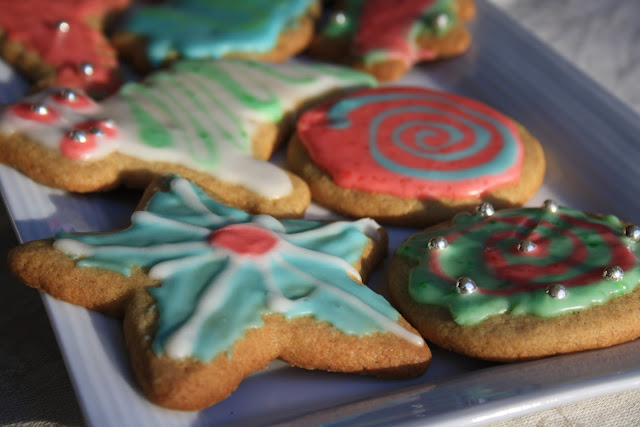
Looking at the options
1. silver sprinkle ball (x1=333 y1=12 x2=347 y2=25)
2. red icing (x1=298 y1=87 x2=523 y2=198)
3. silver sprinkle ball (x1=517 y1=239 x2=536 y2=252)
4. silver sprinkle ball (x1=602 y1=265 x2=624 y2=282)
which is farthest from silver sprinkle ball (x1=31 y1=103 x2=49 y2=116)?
silver sprinkle ball (x1=602 y1=265 x2=624 y2=282)

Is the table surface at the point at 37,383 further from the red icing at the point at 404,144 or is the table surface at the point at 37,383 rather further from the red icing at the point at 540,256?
the red icing at the point at 404,144

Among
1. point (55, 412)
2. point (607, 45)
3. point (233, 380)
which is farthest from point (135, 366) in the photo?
point (607, 45)

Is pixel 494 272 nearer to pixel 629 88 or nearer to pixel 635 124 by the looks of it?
pixel 635 124

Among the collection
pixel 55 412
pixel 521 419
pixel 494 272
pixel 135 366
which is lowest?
pixel 55 412

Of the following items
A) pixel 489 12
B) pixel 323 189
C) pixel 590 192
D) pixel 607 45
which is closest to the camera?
pixel 323 189

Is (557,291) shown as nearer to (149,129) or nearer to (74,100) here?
(149,129)

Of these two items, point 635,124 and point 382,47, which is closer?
point 635,124

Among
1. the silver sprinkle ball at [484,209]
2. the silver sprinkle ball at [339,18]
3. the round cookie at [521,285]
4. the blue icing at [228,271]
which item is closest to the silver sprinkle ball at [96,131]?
the blue icing at [228,271]

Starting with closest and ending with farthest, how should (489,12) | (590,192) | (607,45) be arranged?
(590,192)
(489,12)
(607,45)
